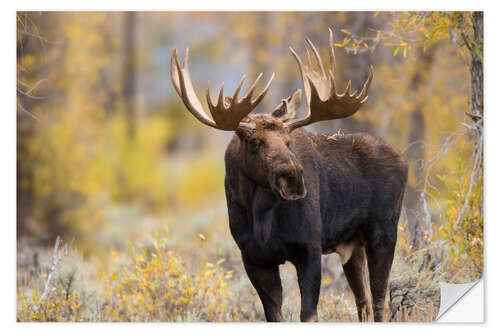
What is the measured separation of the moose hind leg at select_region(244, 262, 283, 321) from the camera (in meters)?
5.54

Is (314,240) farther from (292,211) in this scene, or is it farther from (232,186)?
(232,186)

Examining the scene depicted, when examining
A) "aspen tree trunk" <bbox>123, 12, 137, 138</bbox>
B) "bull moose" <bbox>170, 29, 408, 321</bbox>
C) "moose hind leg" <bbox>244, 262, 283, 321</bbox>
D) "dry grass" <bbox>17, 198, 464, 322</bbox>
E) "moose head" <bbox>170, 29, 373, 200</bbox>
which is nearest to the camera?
"moose head" <bbox>170, 29, 373, 200</bbox>

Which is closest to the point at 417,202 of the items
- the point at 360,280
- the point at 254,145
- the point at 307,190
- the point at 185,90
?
the point at 360,280

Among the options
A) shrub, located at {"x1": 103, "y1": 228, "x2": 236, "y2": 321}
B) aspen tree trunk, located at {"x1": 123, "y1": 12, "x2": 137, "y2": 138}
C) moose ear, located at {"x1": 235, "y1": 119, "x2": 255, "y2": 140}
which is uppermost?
aspen tree trunk, located at {"x1": 123, "y1": 12, "x2": 137, "y2": 138}

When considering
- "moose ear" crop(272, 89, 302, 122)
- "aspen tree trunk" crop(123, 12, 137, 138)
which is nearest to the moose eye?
"moose ear" crop(272, 89, 302, 122)

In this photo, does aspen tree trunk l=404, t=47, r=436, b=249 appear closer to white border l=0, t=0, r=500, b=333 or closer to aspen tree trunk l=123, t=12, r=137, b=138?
white border l=0, t=0, r=500, b=333

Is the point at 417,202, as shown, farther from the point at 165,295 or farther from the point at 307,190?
the point at 165,295

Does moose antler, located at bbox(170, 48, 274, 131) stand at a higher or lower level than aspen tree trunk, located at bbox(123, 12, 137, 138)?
lower

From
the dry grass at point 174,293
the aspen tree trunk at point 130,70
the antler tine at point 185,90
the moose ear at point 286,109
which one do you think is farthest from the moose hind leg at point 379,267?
the aspen tree trunk at point 130,70

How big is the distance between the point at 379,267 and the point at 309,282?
2.97ft

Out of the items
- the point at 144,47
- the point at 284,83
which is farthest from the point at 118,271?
the point at 144,47

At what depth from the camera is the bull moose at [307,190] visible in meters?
5.21

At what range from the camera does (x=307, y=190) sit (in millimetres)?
5430

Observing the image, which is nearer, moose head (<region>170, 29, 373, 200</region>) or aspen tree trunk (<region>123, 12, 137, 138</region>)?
moose head (<region>170, 29, 373, 200</region>)
